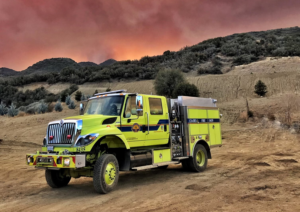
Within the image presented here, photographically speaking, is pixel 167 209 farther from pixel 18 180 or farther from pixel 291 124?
pixel 291 124

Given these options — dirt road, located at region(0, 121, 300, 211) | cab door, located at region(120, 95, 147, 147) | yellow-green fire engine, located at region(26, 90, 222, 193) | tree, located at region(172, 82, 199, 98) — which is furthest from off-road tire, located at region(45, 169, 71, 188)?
tree, located at region(172, 82, 199, 98)

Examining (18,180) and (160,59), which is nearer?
(18,180)

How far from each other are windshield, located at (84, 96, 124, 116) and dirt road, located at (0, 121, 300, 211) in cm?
237

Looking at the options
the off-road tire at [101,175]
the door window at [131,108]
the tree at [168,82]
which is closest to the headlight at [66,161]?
the off-road tire at [101,175]

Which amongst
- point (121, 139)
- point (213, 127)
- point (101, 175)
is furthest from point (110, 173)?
point (213, 127)

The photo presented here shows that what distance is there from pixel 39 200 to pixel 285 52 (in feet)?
198

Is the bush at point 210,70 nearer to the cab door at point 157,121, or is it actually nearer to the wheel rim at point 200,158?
the wheel rim at point 200,158

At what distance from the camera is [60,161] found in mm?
6902

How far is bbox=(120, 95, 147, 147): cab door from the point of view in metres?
8.21

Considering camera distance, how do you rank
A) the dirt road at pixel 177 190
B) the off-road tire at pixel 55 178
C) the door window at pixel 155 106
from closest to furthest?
1. the dirt road at pixel 177 190
2. the off-road tire at pixel 55 178
3. the door window at pixel 155 106

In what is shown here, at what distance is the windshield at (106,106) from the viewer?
8.35 meters

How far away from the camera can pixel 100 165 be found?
7.30 meters

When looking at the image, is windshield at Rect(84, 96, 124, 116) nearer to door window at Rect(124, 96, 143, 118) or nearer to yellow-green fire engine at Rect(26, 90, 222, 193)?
yellow-green fire engine at Rect(26, 90, 222, 193)

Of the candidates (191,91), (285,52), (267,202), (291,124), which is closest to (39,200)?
(267,202)
